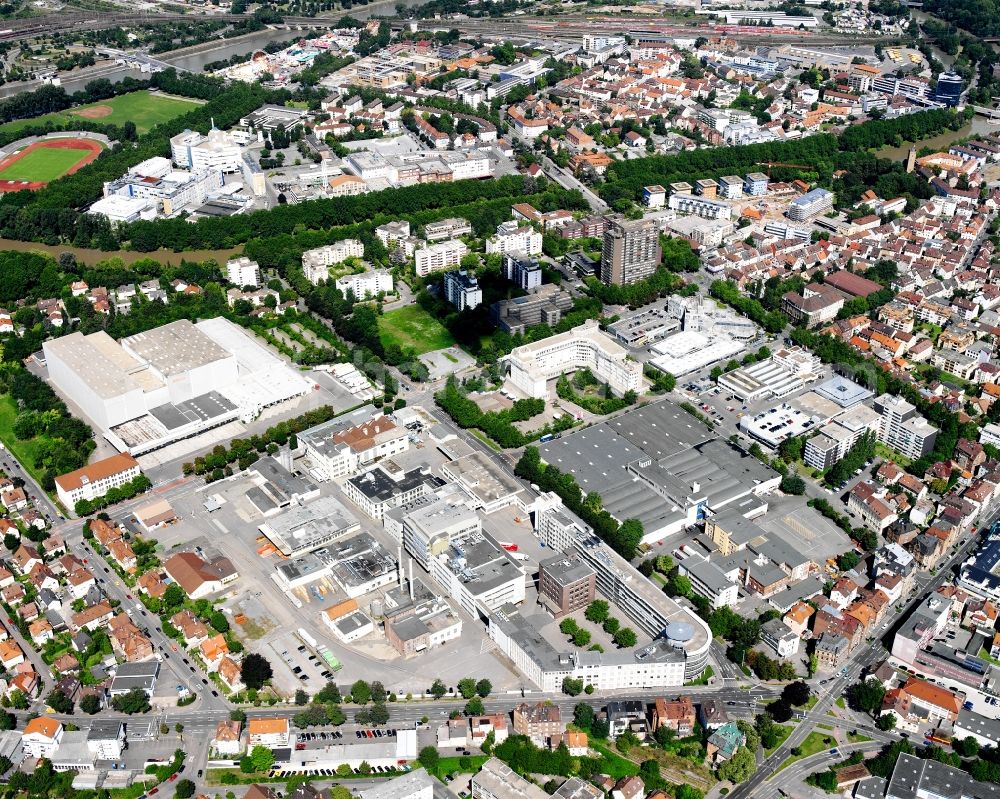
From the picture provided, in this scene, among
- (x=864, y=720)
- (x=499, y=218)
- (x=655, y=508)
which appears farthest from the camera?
(x=499, y=218)

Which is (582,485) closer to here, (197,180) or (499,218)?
(499,218)

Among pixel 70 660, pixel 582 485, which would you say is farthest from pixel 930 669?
pixel 70 660

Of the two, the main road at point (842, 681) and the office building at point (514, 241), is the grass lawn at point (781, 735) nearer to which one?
the main road at point (842, 681)

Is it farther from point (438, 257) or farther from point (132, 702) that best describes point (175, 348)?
point (132, 702)

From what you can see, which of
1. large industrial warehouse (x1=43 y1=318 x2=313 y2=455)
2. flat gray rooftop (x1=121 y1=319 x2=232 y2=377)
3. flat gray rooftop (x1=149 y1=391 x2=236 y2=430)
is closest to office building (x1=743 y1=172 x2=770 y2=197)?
large industrial warehouse (x1=43 y1=318 x2=313 y2=455)

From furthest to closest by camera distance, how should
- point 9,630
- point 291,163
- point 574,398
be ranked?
point 291,163 → point 574,398 → point 9,630
